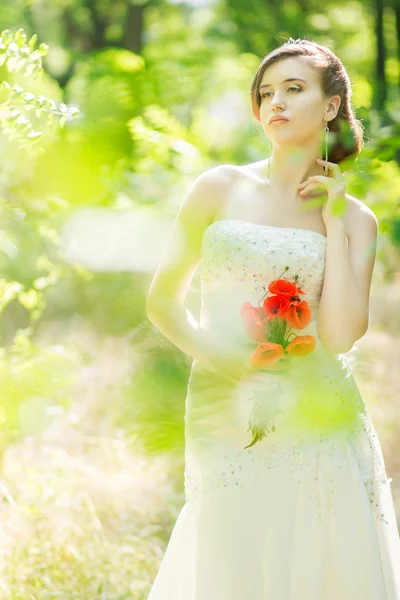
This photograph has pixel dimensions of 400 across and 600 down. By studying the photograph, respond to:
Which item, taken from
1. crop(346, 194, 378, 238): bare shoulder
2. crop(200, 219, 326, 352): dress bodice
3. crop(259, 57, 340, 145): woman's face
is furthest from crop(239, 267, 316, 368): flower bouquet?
crop(259, 57, 340, 145): woman's face

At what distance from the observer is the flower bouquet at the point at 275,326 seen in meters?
1.78

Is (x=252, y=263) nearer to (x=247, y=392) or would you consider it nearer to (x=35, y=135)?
(x=247, y=392)

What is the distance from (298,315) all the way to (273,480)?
1.81ft

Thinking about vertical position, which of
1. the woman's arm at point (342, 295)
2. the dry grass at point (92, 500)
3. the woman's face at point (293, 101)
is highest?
the woman's face at point (293, 101)

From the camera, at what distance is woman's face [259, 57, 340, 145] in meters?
2.16

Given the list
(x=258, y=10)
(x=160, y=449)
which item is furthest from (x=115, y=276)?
(x=258, y=10)

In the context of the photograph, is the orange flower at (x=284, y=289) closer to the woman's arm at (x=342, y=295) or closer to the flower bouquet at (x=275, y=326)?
the flower bouquet at (x=275, y=326)

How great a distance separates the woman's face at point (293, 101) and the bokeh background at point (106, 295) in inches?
10.0

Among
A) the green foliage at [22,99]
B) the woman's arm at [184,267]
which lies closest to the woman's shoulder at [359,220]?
the woman's arm at [184,267]

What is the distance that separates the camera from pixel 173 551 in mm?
2369

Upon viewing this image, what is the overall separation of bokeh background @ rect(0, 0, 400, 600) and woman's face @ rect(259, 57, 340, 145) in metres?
0.25

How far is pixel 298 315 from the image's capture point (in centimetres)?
185

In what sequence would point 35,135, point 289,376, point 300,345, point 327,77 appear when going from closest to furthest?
point 35,135 < point 300,345 < point 289,376 < point 327,77

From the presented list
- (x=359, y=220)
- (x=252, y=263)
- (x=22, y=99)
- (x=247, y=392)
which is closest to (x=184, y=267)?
(x=252, y=263)
